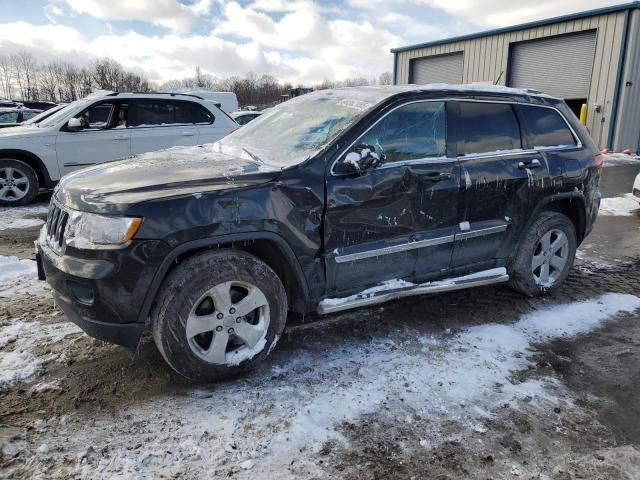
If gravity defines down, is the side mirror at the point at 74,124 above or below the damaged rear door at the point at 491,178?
above

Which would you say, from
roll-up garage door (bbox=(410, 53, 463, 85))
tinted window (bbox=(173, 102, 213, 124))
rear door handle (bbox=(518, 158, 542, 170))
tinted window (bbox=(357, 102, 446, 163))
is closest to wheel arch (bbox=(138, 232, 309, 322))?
tinted window (bbox=(357, 102, 446, 163))

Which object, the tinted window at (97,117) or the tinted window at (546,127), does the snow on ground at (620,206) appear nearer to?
the tinted window at (546,127)

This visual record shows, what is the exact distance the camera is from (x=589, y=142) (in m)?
4.72

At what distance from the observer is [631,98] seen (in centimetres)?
1631

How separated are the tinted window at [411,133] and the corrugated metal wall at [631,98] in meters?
15.6

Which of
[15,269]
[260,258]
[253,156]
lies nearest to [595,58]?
[253,156]

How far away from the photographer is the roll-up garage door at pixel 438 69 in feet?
70.1

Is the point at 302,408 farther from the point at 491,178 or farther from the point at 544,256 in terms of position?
the point at 544,256

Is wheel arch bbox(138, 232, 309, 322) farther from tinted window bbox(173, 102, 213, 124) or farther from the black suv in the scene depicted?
tinted window bbox(173, 102, 213, 124)

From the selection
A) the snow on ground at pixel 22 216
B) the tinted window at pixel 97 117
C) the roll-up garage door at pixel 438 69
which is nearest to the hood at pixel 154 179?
the snow on ground at pixel 22 216

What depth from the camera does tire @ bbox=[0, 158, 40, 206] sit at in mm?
7805

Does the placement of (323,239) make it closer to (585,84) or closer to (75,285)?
(75,285)

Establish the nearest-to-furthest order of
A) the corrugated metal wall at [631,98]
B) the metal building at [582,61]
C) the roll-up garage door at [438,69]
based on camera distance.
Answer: the corrugated metal wall at [631,98], the metal building at [582,61], the roll-up garage door at [438,69]

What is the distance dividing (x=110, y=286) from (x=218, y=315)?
628 millimetres
